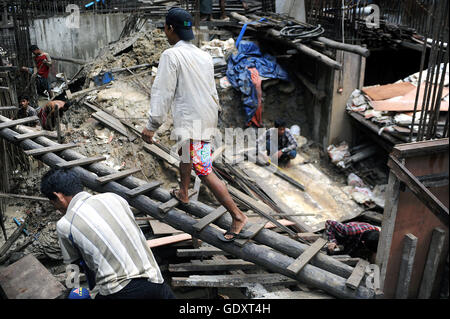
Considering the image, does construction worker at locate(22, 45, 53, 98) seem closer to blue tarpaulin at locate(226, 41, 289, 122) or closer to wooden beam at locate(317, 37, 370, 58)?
blue tarpaulin at locate(226, 41, 289, 122)

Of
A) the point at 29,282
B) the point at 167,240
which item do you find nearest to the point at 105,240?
the point at 29,282

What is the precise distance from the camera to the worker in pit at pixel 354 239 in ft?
18.3

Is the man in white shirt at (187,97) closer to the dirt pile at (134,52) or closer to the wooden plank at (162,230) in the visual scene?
the wooden plank at (162,230)

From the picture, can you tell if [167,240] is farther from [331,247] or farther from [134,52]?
[134,52]

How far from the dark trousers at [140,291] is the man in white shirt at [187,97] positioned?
43.3 inches

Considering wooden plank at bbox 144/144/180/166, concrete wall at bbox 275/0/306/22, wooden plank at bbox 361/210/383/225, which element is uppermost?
concrete wall at bbox 275/0/306/22

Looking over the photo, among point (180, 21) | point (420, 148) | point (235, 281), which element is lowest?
point (235, 281)

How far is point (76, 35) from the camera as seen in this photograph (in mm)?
11672

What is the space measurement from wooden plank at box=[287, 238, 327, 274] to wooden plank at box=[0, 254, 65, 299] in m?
1.99

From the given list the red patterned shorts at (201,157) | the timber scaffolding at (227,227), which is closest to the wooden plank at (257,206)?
the timber scaffolding at (227,227)

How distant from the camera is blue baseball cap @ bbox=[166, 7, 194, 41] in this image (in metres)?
3.35

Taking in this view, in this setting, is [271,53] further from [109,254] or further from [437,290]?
[109,254]

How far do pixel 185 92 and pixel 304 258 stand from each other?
1911 millimetres

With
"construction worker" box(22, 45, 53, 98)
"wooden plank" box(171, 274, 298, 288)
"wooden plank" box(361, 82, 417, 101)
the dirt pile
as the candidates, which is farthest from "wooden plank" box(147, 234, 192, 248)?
"construction worker" box(22, 45, 53, 98)
